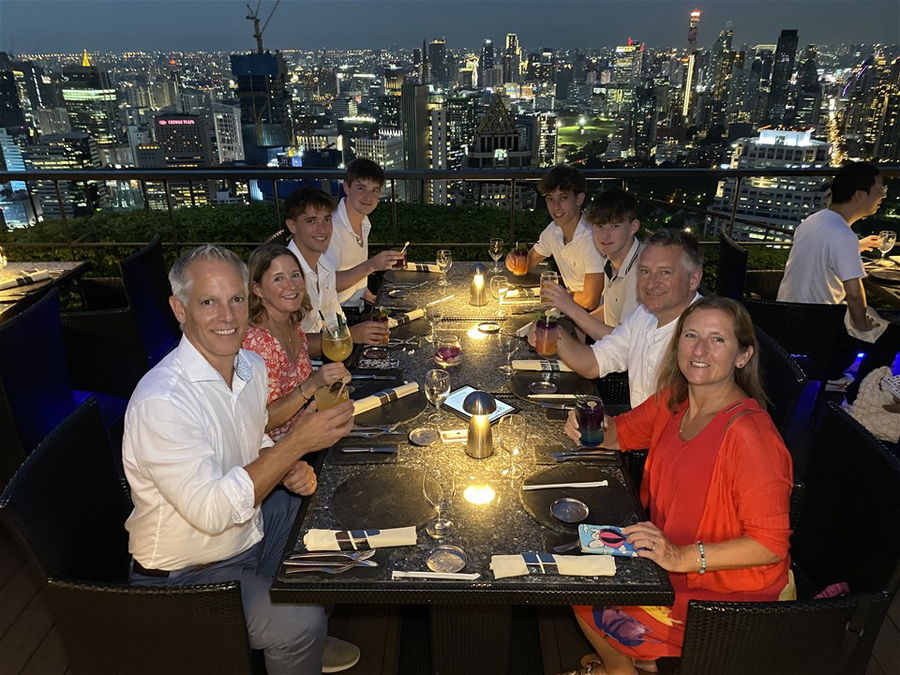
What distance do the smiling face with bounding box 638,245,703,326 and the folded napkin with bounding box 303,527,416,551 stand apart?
1.22 m

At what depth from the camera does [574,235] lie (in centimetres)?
338

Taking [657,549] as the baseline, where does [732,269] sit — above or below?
above

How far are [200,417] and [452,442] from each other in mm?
698

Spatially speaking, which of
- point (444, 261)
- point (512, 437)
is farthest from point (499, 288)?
point (512, 437)

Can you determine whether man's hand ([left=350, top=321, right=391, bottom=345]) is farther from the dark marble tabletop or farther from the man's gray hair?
the man's gray hair

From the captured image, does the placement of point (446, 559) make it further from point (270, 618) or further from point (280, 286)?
point (280, 286)

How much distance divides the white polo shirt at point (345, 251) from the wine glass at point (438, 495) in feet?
6.78

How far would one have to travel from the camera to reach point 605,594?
4.24 feet

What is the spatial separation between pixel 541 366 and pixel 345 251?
183 centimetres

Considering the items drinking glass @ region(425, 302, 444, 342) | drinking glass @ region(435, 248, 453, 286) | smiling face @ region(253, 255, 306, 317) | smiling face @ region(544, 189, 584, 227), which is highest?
smiling face @ region(544, 189, 584, 227)

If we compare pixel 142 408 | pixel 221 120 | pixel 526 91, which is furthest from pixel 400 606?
pixel 526 91

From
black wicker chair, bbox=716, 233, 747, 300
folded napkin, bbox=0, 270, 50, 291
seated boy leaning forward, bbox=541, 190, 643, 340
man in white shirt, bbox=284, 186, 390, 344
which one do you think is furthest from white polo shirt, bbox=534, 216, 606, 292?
folded napkin, bbox=0, 270, 50, 291

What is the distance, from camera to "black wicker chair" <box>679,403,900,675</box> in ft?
4.03

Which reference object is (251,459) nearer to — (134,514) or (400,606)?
(134,514)
